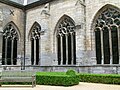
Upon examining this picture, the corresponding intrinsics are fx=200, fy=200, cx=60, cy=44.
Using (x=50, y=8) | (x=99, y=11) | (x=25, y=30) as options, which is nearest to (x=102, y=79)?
(x=99, y=11)

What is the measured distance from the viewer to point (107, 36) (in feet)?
47.9

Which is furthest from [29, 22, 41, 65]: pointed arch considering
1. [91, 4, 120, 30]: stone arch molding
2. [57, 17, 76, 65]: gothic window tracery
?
[91, 4, 120, 30]: stone arch molding

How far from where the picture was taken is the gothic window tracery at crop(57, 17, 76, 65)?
16.3m

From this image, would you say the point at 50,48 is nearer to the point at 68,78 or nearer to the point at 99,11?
the point at 99,11

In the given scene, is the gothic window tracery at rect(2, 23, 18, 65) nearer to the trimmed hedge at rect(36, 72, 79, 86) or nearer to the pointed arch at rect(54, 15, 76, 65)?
the pointed arch at rect(54, 15, 76, 65)

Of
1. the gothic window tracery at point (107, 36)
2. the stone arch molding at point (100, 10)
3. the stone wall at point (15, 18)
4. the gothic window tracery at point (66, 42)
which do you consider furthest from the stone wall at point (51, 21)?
the stone wall at point (15, 18)

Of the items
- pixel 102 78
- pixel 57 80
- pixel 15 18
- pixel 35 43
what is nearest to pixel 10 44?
pixel 35 43

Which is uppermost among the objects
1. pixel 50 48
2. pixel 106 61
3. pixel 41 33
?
pixel 41 33

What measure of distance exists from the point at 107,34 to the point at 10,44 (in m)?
9.32

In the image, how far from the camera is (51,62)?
17156 millimetres

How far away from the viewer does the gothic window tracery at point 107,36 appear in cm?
1412

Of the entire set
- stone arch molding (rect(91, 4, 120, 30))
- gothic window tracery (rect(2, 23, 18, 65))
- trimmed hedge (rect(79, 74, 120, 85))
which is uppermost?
stone arch molding (rect(91, 4, 120, 30))

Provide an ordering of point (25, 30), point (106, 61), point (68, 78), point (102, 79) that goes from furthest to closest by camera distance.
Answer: point (25, 30)
point (106, 61)
point (102, 79)
point (68, 78)

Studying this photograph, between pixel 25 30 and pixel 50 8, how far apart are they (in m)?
3.76
